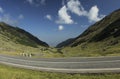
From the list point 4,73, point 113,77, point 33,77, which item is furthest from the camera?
point 4,73

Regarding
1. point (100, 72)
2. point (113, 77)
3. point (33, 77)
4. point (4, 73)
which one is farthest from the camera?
point (4, 73)

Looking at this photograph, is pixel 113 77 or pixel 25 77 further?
pixel 25 77

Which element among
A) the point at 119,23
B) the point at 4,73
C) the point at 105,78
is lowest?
the point at 105,78

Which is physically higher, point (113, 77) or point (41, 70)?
point (41, 70)

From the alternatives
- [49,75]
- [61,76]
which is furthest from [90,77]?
[49,75]

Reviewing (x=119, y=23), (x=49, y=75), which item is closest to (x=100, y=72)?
(x=49, y=75)

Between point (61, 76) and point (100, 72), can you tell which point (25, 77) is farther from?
point (100, 72)

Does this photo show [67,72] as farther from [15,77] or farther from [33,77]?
[15,77]

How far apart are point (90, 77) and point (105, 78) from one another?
68.4 inches

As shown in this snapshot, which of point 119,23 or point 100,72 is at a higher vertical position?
point 119,23

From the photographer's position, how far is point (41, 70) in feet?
103

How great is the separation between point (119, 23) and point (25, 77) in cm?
17755

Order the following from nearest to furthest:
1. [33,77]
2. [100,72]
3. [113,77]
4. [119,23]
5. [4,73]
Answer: [113,77] → [100,72] → [33,77] → [4,73] → [119,23]

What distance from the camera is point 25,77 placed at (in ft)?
89.0
